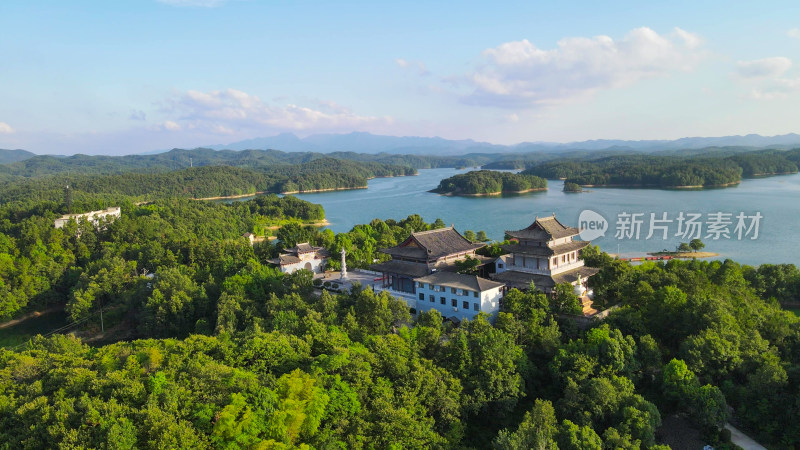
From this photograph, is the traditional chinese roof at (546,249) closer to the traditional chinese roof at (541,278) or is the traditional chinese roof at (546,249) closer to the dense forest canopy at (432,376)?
the traditional chinese roof at (541,278)

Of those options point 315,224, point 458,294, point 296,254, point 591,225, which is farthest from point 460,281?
point 315,224

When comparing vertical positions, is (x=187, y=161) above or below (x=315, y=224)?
above

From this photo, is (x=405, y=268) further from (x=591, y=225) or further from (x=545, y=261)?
(x=591, y=225)

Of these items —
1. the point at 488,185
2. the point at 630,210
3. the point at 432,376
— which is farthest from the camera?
the point at 488,185

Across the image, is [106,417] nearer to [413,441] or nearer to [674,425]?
[413,441]

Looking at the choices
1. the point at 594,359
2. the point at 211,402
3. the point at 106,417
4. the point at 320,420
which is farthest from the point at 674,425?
the point at 106,417

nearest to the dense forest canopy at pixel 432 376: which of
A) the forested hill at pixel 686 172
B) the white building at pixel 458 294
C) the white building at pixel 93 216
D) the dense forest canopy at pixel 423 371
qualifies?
the dense forest canopy at pixel 423 371

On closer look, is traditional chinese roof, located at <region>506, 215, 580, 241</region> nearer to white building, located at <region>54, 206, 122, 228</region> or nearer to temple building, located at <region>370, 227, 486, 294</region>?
temple building, located at <region>370, 227, 486, 294</region>
